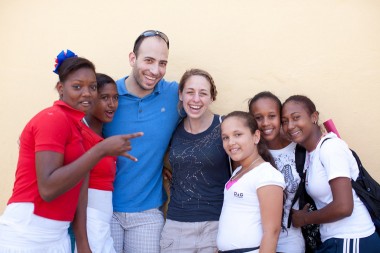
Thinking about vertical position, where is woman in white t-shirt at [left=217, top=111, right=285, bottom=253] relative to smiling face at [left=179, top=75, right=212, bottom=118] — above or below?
below

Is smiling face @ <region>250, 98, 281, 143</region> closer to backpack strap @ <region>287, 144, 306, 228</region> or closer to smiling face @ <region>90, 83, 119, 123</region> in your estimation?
backpack strap @ <region>287, 144, 306, 228</region>

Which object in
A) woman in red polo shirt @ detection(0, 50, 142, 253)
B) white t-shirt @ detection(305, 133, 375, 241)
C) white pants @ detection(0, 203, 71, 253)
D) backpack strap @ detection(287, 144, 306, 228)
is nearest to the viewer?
woman in red polo shirt @ detection(0, 50, 142, 253)

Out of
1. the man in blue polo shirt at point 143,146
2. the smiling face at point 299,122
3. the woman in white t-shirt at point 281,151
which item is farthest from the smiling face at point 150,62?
the smiling face at point 299,122

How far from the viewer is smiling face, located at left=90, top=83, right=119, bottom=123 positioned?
3.00 m

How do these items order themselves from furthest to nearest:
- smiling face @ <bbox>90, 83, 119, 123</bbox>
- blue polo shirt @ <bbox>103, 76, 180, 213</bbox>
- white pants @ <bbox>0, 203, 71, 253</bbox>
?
blue polo shirt @ <bbox>103, 76, 180, 213</bbox>, smiling face @ <bbox>90, 83, 119, 123</bbox>, white pants @ <bbox>0, 203, 71, 253</bbox>

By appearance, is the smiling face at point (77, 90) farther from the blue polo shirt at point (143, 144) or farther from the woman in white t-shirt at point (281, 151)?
the woman in white t-shirt at point (281, 151)

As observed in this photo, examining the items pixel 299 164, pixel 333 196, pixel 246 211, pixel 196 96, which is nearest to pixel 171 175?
pixel 196 96

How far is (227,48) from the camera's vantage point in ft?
11.8

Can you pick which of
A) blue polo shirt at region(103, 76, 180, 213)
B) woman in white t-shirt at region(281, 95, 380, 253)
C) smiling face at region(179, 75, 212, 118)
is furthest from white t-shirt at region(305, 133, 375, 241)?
blue polo shirt at region(103, 76, 180, 213)

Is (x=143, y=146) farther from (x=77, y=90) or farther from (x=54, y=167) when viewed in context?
(x=54, y=167)

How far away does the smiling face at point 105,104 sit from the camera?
3002 mm


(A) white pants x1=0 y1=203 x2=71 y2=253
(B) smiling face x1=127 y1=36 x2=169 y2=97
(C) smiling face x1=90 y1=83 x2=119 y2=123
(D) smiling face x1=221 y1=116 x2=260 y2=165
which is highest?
(B) smiling face x1=127 y1=36 x2=169 y2=97

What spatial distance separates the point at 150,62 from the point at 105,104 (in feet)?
1.67

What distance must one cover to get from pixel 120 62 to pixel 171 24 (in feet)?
2.02
